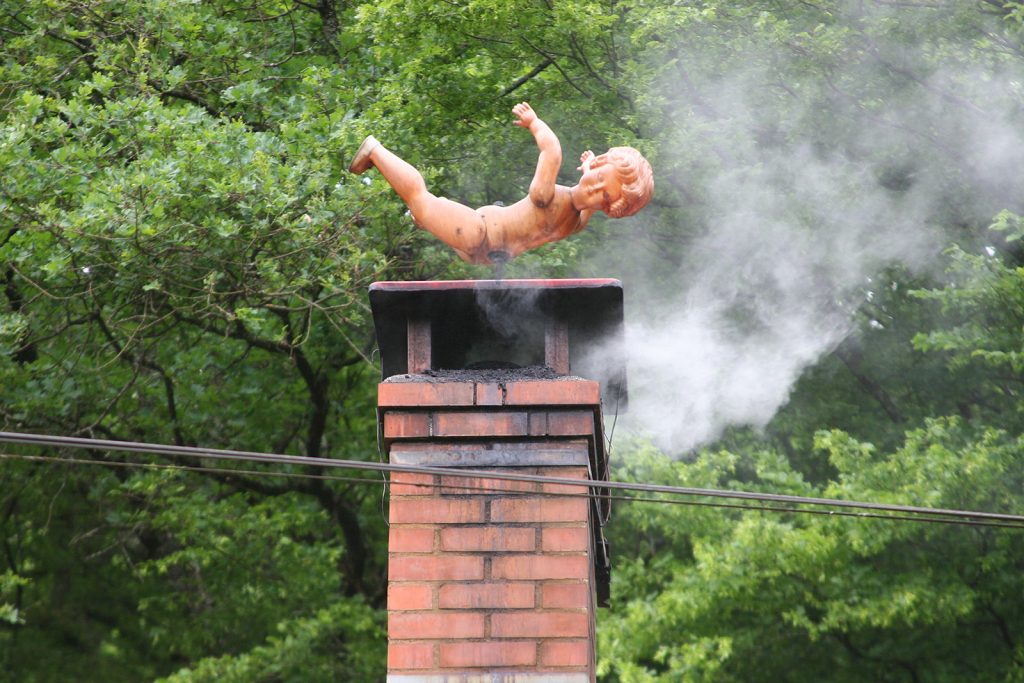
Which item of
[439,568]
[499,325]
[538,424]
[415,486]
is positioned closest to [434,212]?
[499,325]

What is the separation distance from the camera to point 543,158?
407 cm

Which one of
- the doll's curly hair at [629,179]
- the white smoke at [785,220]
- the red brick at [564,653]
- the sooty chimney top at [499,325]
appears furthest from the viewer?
the white smoke at [785,220]

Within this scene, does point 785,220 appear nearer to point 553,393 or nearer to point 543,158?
point 543,158

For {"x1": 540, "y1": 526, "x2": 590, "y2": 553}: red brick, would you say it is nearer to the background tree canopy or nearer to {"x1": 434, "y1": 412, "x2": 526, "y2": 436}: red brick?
{"x1": 434, "y1": 412, "x2": 526, "y2": 436}: red brick

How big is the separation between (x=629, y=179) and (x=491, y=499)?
1.04 m

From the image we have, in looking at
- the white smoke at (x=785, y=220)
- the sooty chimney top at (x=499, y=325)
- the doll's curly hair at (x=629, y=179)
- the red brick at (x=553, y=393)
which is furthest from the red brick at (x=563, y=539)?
the white smoke at (x=785, y=220)

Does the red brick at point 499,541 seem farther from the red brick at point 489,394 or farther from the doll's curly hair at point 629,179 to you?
the doll's curly hair at point 629,179

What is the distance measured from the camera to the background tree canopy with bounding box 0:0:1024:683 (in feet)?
32.1

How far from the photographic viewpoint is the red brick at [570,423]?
3.98m

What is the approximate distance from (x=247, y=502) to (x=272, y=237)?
16.3 ft

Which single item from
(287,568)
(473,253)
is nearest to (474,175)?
(287,568)

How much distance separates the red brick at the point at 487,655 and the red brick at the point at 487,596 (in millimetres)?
105

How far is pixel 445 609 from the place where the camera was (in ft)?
12.5

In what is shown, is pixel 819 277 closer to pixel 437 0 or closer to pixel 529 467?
pixel 437 0
